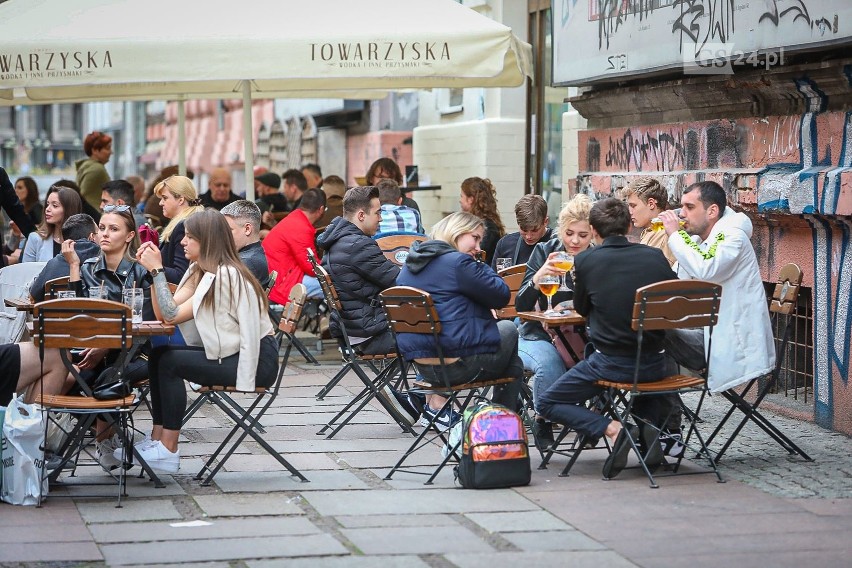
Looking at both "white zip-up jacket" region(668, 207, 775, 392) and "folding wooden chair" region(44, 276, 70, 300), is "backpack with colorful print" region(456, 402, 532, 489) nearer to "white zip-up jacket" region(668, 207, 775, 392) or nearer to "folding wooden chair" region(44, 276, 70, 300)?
"white zip-up jacket" region(668, 207, 775, 392)

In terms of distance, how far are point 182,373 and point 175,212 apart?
3268 millimetres

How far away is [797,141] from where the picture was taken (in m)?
8.83

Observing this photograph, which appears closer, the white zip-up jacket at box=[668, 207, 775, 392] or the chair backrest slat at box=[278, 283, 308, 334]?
the white zip-up jacket at box=[668, 207, 775, 392]

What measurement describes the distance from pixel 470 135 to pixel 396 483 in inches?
352

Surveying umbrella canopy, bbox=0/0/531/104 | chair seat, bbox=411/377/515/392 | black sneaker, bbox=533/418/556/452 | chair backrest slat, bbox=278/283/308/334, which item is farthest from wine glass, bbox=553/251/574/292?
umbrella canopy, bbox=0/0/531/104

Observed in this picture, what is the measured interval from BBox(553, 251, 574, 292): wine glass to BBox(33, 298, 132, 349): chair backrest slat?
7.90 ft

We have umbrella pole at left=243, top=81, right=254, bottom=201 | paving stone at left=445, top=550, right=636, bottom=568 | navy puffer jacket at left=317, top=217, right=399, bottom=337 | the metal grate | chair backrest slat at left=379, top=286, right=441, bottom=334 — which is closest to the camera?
paving stone at left=445, top=550, right=636, bottom=568

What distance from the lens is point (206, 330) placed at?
7238 millimetres

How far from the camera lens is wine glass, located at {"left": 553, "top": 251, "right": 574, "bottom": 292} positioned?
7.88 m

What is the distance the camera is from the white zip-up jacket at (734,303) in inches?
305

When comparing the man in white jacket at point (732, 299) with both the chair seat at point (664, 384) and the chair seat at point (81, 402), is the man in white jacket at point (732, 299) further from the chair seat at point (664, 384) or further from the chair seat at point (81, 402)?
the chair seat at point (81, 402)

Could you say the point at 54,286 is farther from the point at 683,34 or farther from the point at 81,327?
the point at 683,34

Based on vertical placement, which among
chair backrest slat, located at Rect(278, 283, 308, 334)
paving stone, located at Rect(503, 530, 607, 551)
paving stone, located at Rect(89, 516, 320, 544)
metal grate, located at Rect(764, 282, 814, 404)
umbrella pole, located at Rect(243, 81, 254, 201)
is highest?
umbrella pole, located at Rect(243, 81, 254, 201)

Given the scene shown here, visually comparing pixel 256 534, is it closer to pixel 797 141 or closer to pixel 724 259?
pixel 724 259
